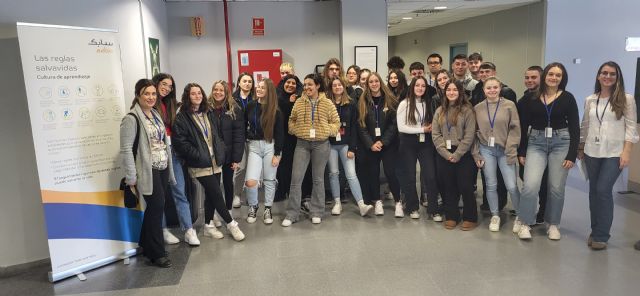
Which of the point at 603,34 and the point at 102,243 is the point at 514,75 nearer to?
the point at 603,34

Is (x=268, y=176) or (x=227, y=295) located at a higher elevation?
(x=268, y=176)

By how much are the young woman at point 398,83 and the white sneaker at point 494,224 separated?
1.44m

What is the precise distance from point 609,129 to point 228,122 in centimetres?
312

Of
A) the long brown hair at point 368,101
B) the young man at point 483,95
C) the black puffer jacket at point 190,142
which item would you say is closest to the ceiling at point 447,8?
the young man at point 483,95

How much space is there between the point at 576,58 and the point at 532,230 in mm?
5070

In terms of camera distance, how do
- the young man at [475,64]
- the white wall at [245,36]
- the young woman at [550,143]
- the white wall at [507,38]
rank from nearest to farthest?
the young woman at [550,143] < the young man at [475,64] < the white wall at [245,36] < the white wall at [507,38]

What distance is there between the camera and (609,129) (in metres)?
3.38

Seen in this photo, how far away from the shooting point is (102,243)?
11.1 ft

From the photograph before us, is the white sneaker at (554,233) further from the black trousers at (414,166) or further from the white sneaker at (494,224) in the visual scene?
the black trousers at (414,166)

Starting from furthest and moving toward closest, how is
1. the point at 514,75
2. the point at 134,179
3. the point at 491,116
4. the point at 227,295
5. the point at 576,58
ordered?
1. the point at 514,75
2. the point at 576,58
3. the point at 491,116
4. the point at 134,179
5. the point at 227,295

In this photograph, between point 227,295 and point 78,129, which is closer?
point 227,295

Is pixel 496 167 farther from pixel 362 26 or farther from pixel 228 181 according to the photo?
pixel 362 26

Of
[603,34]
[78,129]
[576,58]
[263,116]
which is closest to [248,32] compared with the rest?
[263,116]

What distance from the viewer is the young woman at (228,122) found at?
3.92 meters
